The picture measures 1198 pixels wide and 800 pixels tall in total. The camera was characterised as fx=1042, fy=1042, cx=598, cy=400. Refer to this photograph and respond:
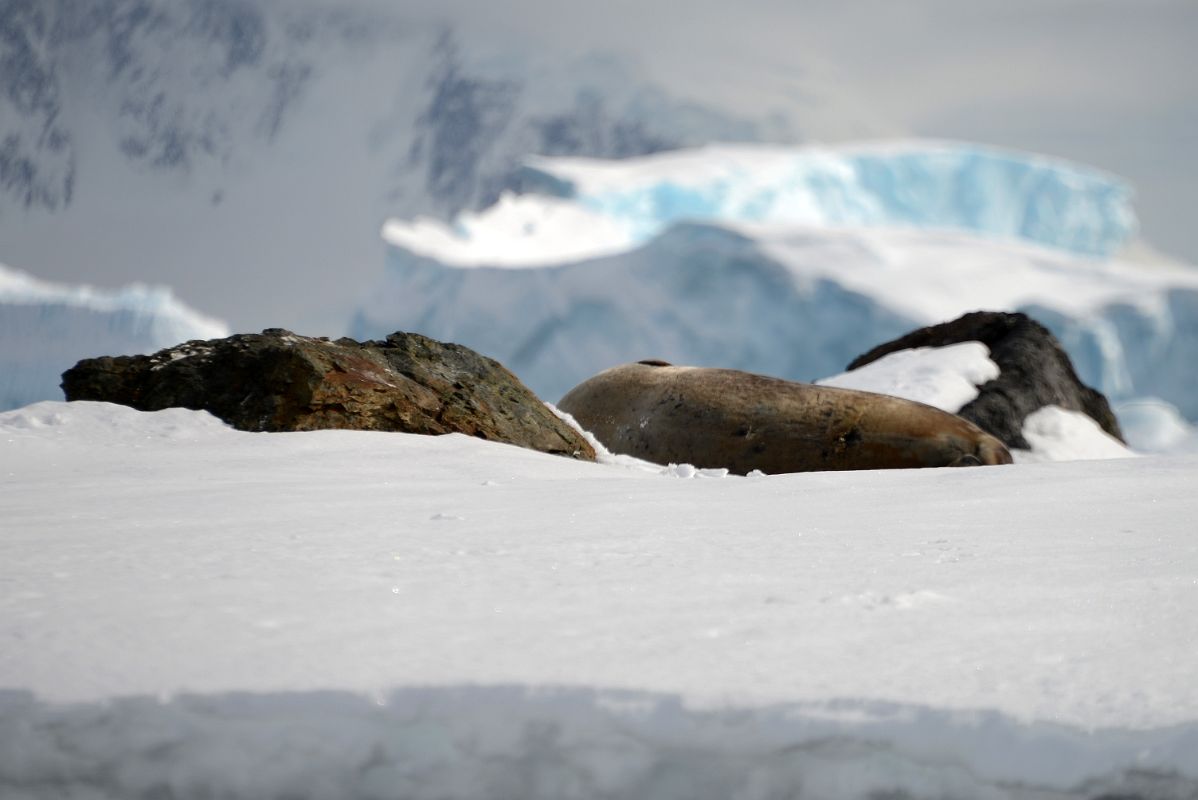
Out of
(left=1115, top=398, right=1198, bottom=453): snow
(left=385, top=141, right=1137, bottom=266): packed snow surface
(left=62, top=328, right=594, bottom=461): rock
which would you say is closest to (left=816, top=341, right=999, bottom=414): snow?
(left=62, top=328, right=594, bottom=461): rock

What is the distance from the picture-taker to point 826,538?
1964mm

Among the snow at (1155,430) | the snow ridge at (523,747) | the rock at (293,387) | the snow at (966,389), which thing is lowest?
the snow ridge at (523,747)

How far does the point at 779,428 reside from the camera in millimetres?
4465

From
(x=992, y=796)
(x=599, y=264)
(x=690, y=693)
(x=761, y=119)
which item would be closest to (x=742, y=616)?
(x=690, y=693)

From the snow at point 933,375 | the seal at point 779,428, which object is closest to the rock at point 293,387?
the seal at point 779,428

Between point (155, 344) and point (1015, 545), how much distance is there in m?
21.4

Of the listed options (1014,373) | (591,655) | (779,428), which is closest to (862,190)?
(1014,373)

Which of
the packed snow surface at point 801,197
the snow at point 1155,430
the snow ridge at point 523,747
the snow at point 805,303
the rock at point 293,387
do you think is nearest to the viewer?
the snow ridge at point 523,747

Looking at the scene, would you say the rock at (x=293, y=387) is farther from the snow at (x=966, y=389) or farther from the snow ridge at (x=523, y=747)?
the snow at (x=966, y=389)

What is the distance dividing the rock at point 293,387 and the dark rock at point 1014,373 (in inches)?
124

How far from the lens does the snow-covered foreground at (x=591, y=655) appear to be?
3.91 feet

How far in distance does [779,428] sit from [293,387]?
2.11 meters

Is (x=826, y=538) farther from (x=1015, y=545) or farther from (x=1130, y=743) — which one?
(x=1130, y=743)

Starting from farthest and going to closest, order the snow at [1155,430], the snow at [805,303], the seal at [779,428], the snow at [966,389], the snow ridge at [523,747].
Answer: the snow at [805,303] < the snow at [1155,430] < the snow at [966,389] < the seal at [779,428] < the snow ridge at [523,747]
